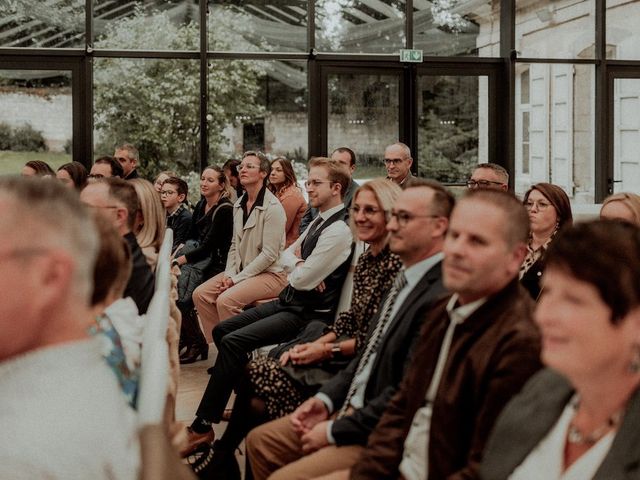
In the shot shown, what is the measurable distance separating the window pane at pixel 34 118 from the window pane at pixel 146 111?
1.20 feet

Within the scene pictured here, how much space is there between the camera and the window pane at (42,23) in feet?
35.7

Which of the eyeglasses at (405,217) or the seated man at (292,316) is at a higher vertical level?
the eyeglasses at (405,217)

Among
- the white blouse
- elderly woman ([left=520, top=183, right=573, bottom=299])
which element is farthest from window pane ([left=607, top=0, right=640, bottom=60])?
the white blouse

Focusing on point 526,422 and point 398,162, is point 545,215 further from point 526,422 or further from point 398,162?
point 526,422

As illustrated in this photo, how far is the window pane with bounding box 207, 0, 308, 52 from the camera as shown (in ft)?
36.9

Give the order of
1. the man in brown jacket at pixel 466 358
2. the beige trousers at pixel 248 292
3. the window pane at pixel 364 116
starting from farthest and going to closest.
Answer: the window pane at pixel 364 116 < the beige trousers at pixel 248 292 < the man in brown jacket at pixel 466 358

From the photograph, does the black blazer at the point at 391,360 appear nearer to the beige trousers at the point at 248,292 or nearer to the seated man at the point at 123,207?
the seated man at the point at 123,207

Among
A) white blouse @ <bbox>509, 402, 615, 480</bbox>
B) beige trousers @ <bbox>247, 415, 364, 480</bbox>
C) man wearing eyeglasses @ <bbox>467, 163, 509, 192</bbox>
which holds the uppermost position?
man wearing eyeglasses @ <bbox>467, 163, 509, 192</bbox>

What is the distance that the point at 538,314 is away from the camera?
6.44 feet

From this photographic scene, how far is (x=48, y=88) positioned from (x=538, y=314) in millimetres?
9910

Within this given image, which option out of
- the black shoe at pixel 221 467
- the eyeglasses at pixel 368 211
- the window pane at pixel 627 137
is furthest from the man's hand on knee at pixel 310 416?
the window pane at pixel 627 137

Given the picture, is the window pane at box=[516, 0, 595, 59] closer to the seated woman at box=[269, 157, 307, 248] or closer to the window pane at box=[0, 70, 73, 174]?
the seated woman at box=[269, 157, 307, 248]

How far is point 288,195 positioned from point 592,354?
20.2 ft

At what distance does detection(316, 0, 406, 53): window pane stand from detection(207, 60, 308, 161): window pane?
21.9 inches
